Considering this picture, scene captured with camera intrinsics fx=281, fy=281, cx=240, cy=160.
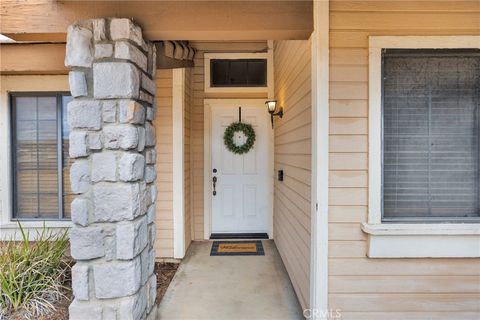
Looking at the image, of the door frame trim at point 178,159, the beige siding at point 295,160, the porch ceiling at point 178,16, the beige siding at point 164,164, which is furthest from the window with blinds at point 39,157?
the beige siding at point 295,160

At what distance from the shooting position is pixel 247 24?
186cm

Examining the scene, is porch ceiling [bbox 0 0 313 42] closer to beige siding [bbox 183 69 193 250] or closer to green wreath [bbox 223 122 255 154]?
beige siding [bbox 183 69 193 250]

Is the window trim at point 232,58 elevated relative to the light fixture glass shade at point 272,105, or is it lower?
elevated

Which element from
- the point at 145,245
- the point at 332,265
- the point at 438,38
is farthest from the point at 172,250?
the point at 438,38

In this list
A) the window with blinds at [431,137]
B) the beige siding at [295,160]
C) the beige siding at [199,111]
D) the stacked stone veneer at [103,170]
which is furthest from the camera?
the beige siding at [199,111]

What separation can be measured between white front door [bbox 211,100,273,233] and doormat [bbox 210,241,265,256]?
0.85 feet

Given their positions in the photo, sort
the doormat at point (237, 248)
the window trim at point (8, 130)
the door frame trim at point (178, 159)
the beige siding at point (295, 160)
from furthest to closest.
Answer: the doormat at point (237, 248), the door frame trim at point (178, 159), the window trim at point (8, 130), the beige siding at point (295, 160)

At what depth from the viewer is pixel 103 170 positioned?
1.70 meters

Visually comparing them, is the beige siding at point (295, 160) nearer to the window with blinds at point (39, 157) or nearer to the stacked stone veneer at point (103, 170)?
the stacked stone veneer at point (103, 170)

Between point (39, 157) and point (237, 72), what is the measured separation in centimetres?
273

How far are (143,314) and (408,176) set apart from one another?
197cm

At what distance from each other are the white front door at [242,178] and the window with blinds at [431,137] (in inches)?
90.8

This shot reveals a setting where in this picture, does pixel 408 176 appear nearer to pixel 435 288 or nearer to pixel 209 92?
pixel 435 288

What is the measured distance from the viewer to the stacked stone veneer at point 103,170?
66.4 inches
